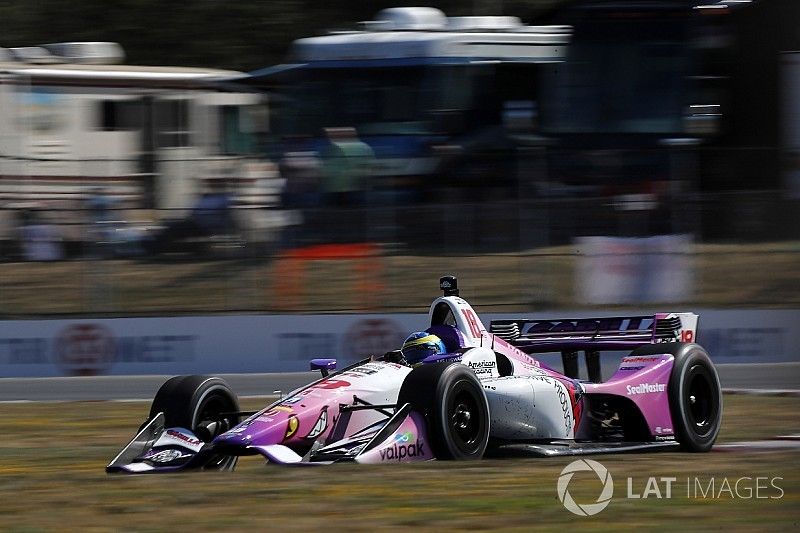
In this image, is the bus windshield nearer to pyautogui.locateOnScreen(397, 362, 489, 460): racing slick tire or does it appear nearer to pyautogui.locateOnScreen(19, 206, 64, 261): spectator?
pyautogui.locateOnScreen(19, 206, 64, 261): spectator

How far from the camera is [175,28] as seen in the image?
2925cm

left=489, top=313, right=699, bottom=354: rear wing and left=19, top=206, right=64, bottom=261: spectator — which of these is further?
left=19, top=206, right=64, bottom=261: spectator

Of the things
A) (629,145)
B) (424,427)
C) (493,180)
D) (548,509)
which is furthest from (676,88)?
(548,509)

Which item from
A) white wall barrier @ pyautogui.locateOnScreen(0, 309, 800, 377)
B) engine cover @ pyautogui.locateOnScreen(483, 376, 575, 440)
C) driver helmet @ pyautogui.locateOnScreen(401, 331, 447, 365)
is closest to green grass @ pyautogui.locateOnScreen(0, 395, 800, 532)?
engine cover @ pyautogui.locateOnScreen(483, 376, 575, 440)

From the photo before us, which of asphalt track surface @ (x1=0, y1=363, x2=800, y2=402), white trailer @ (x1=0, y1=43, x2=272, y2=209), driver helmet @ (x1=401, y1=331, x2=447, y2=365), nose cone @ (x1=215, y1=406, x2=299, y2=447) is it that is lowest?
asphalt track surface @ (x1=0, y1=363, x2=800, y2=402)

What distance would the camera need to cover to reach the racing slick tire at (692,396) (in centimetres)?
898

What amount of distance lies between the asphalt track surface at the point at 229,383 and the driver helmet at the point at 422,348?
544 centimetres

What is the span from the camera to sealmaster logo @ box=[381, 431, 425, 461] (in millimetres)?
7426

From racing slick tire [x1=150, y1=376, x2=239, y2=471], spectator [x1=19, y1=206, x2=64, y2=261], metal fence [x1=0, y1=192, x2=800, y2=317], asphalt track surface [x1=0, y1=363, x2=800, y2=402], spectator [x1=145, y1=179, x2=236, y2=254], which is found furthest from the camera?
spectator [x1=19, y1=206, x2=64, y2=261]

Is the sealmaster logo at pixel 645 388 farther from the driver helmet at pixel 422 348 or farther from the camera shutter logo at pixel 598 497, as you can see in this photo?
the driver helmet at pixel 422 348

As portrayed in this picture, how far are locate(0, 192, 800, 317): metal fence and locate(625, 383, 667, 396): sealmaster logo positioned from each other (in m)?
6.34

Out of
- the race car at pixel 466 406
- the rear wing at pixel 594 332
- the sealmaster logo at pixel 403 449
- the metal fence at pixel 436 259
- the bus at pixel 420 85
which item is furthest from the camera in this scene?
the bus at pixel 420 85

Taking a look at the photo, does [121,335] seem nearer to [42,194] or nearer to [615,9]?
[42,194]

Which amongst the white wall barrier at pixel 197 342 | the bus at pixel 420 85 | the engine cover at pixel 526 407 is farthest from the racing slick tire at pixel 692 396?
the bus at pixel 420 85
